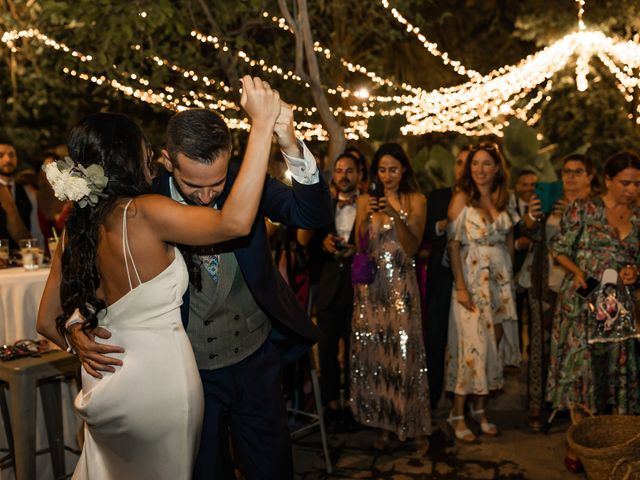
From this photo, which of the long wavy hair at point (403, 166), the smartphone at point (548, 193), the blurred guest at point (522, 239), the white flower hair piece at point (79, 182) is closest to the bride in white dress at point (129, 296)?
the white flower hair piece at point (79, 182)

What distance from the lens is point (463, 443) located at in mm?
4438

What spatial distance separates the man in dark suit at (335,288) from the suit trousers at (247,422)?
1994mm

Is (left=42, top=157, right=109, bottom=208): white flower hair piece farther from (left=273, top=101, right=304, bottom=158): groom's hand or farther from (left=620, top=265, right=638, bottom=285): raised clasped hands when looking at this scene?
(left=620, top=265, right=638, bottom=285): raised clasped hands

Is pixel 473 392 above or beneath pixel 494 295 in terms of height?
beneath

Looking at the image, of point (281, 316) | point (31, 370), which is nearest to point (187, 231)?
point (281, 316)

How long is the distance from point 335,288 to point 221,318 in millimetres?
2226

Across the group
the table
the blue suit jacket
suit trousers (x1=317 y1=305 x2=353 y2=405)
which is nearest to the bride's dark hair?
the blue suit jacket

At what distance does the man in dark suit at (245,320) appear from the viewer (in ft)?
8.04

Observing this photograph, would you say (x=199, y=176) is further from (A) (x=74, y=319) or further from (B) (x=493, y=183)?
(B) (x=493, y=183)

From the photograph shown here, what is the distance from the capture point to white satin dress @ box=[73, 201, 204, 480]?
2.23 meters

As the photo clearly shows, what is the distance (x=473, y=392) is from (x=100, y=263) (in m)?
2.92

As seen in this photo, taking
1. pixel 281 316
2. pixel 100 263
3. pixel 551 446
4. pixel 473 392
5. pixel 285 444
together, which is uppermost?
pixel 100 263

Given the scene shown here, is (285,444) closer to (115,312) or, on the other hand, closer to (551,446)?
(115,312)

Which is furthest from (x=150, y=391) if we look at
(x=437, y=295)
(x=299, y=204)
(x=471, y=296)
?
(x=437, y=295)
